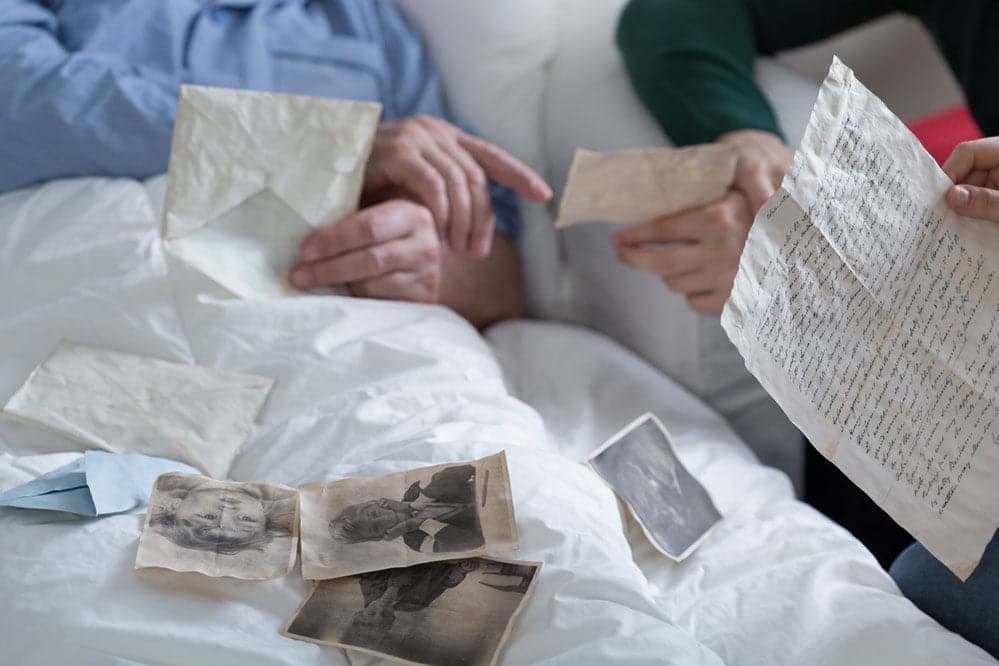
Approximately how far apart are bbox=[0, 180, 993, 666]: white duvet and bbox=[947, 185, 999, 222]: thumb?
11.9 inches

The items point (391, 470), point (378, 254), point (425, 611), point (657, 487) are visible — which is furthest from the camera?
point (378, 254)

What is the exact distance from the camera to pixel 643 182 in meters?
1.04

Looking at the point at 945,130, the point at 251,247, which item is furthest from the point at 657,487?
the point at 945,130

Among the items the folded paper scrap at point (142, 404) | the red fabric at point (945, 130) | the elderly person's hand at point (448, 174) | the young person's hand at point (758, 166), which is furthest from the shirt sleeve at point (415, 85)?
the red fabric at point (945, 130)

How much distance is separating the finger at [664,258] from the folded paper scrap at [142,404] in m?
0.42

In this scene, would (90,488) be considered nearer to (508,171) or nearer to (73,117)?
(73,117)

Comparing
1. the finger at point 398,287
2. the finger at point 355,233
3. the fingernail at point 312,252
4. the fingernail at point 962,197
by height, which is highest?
the fingernail at point 962,197

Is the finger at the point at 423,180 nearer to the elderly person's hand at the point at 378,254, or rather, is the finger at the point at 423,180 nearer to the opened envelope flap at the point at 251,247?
the elderly person's hand at the point at 378,254

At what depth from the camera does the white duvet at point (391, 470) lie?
665 millimetres

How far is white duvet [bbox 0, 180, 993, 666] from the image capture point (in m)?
0.66

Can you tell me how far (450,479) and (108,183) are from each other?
521 millimetres

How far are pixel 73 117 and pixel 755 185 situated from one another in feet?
2.32

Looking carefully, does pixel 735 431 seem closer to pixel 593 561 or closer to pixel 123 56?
pixel 593 561

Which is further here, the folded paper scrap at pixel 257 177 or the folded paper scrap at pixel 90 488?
the folded paper scrap at pixel 257 177
